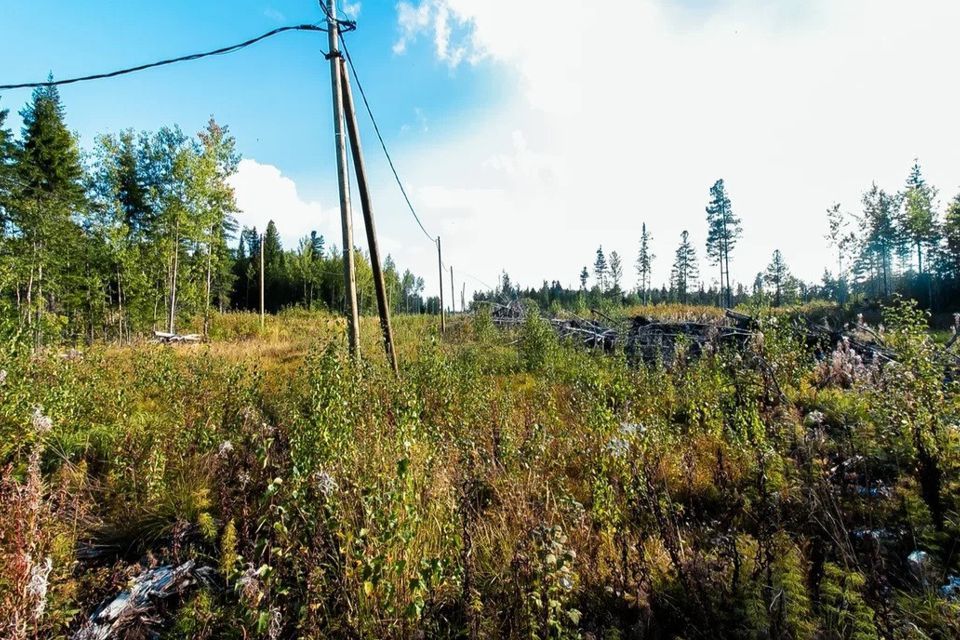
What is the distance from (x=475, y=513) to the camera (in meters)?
3.13

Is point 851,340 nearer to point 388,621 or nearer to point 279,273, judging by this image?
point 388,621

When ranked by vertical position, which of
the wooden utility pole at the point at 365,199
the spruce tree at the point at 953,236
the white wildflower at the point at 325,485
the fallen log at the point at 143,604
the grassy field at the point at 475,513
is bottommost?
the fallen log at the point at 143,604

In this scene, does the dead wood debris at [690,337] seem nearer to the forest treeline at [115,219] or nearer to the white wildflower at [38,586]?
the white wildflower at [38,586]

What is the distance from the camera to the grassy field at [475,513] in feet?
6.60

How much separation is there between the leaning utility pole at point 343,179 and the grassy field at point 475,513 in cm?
117

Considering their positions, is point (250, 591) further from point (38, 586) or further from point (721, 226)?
point (721, 226)

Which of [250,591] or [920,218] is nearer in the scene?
[250,591]

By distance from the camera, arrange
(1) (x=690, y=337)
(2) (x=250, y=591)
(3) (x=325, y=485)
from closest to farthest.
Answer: (2) (x=250, y=591) → (3) (x=325, y=485) → (1) (x=690, y=337)

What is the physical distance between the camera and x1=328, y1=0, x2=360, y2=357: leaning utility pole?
5.93m

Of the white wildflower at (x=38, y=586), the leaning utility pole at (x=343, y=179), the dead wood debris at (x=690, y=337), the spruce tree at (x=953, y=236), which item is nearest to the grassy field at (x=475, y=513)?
the white wildflower at (x=38, y=586)

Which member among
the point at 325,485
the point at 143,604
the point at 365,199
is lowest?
the point at 143,604

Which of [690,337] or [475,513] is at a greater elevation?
[690,337]

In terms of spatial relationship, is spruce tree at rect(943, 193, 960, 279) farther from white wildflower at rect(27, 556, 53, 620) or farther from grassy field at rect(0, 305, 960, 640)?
white wildflower at rect(27, 556, 53, 620)

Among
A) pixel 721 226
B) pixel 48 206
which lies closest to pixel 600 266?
pixel 721 226
